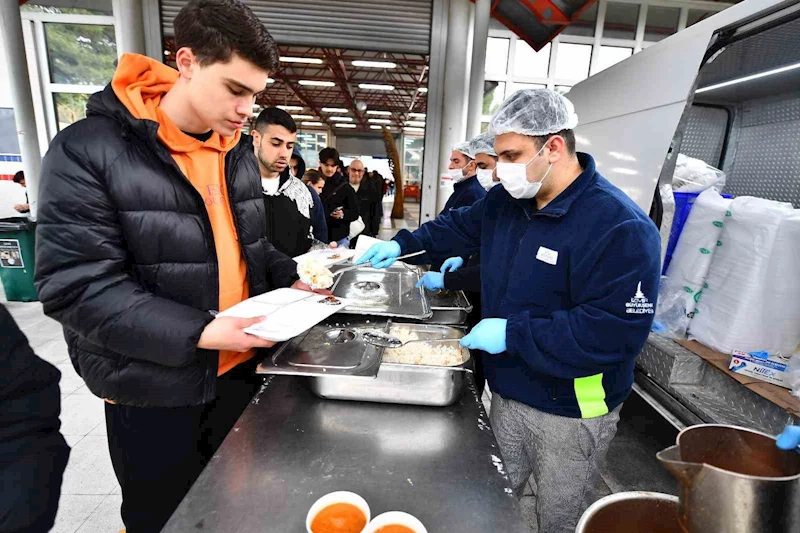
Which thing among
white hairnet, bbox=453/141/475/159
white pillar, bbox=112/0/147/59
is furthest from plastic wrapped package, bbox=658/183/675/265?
white pillar, bbox=112/0/147/59

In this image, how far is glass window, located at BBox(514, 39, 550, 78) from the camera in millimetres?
5324

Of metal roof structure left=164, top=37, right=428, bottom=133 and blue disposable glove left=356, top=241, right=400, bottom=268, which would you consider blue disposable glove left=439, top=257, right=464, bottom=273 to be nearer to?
blue disposable glove left=356, top=241, right=400, bottom=268

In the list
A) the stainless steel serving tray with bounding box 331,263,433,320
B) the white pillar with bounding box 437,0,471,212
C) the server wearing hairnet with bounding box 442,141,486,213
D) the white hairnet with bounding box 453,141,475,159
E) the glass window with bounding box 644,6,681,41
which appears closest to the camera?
the stainless steel serving tray with bounding box 331,263,433,320

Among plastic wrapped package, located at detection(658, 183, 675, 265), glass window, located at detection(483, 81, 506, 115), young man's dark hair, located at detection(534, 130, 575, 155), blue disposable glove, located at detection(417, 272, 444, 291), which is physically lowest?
blue disposable glove, located at detection(417, 272, 444, 291)

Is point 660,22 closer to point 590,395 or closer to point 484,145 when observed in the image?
point 484,145

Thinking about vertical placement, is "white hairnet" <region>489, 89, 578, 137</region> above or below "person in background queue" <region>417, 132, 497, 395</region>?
above

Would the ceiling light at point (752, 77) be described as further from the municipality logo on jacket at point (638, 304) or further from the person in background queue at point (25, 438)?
the person in background queue at point (25, 438)

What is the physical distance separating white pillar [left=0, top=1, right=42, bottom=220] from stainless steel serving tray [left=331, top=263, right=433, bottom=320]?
444 cm

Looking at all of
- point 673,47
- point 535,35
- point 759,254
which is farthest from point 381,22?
point 759,254

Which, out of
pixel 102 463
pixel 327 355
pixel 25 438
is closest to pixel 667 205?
pixel 327 355

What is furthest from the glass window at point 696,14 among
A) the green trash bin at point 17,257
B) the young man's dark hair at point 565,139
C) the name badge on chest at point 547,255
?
the green trash bin at point 17,257

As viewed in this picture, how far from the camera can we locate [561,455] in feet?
4.65

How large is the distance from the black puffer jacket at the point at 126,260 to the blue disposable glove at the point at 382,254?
3.16 feet

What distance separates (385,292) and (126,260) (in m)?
1.25
